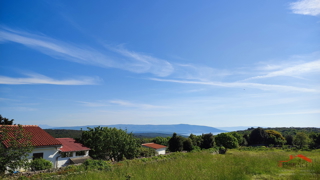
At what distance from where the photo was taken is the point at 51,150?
18.2 metres

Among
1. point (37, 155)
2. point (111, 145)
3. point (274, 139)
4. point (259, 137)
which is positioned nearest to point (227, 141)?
point (111, 145)

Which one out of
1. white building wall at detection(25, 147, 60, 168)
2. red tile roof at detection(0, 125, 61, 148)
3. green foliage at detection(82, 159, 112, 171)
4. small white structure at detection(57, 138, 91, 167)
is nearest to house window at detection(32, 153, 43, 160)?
white building wall at detection(25, 147, 60, 168)

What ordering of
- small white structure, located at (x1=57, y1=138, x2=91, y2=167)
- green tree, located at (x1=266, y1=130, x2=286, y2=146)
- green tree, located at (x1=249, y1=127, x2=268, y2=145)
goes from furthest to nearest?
1. green tree, located at (x1=249, y1=127, x2=268, y2=145)
2. green tree, located at (x1=266, y1=130, x2=286, y2=146)
3. small white structure, located at (x1=57, y1=138, x2=91, y2=167)

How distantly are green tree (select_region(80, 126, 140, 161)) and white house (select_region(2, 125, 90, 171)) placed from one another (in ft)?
6.46

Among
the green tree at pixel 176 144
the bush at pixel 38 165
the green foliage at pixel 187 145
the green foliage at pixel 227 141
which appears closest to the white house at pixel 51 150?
the bush at pixel 38 165

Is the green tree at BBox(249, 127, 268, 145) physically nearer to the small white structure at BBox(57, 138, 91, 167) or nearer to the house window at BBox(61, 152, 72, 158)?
the small white structure at BBox(57, 138, 91, 167)

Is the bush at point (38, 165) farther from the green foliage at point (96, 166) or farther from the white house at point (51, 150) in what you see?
the green foliage at point (96, 166)

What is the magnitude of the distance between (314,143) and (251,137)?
2331cm

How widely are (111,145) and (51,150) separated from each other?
6424mm

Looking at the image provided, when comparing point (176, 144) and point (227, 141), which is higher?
point (227, 141)

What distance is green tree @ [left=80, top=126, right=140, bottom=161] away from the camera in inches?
866

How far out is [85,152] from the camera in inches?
928

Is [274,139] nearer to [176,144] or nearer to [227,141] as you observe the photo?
[227,141]

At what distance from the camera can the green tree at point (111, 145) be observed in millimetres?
21984
